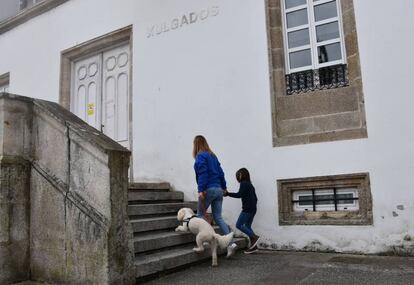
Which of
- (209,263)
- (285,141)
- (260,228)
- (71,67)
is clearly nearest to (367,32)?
(285,141)

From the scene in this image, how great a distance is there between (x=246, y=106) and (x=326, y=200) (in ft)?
6.61

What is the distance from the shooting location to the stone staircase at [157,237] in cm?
475

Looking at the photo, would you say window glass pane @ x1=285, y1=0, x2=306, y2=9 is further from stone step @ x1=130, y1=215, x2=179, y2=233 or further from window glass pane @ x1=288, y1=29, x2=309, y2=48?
stone step @ x1=130, y1=215, x2=179, y2=233

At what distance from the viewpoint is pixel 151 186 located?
7273 mm

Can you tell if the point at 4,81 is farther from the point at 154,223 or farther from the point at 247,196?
the point at 247,196

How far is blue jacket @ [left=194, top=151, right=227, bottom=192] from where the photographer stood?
5.61 meters

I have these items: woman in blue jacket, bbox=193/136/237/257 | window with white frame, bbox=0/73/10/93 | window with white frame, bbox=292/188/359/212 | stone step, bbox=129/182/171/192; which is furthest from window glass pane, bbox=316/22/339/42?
window with white frame, bbox=0/73/10/93

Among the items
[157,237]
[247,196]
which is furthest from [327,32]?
[157,237]

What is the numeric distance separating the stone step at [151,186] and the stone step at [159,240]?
4.22 feet

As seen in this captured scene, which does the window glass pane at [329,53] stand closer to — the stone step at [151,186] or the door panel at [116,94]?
the stone step at [151,186]

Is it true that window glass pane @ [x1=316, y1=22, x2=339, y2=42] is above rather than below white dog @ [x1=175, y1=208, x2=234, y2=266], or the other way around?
above

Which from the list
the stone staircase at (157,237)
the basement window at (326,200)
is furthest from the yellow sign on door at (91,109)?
the basement window at (326,200)

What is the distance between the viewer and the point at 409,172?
5.79 metres

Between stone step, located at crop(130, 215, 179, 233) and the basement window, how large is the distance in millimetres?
1764
